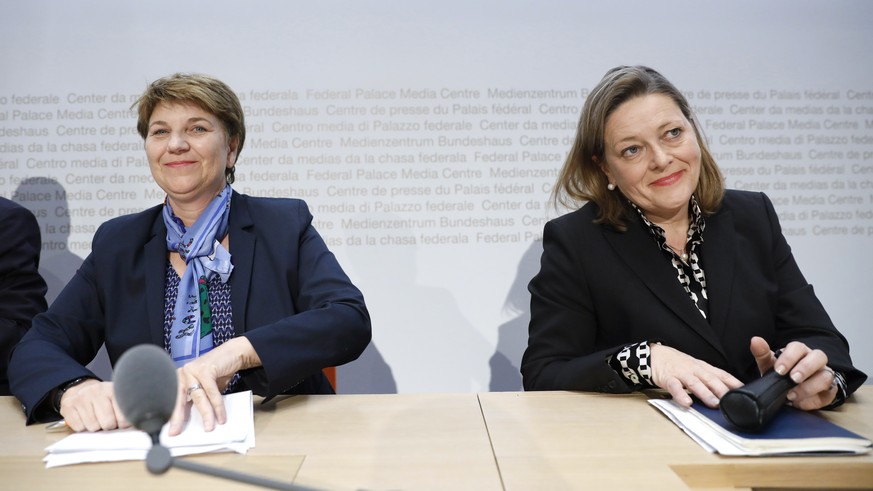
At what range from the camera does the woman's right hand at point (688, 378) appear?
1.36 meters

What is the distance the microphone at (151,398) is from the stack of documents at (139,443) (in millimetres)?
516

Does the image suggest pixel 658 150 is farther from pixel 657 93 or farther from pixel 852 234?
pixel 852 234

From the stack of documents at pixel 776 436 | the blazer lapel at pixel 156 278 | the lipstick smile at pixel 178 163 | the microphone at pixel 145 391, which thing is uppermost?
the lipstick smile at pixel 178 163

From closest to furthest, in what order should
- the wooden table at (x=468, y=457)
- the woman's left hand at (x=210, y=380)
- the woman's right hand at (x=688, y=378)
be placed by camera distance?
1. the wooden table at (x=468, y=457)
2. the woman's left hand at (x=210, y=380)
3. the woman's right hand at (x=688, y=378)

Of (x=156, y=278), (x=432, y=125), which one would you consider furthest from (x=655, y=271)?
(x=432, y=125)

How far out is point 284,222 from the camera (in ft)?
6.43

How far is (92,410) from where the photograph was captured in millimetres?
1306

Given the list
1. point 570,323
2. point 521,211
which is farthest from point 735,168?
point 570,323

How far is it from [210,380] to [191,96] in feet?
3.09

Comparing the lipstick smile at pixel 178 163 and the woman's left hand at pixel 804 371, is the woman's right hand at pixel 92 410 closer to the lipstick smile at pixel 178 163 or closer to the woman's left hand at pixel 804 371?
the lipstick smile at pixel 178 163

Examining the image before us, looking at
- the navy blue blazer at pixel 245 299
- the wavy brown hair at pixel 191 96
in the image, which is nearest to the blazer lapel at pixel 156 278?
the navy blue blazer at pixel 245 299

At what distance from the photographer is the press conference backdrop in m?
3.10

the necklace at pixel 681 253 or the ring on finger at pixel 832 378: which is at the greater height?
the necklace at pixel 681 253

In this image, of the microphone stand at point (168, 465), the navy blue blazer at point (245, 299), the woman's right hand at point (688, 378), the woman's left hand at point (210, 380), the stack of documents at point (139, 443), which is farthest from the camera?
the navy blue blazer at point (245, 299)
